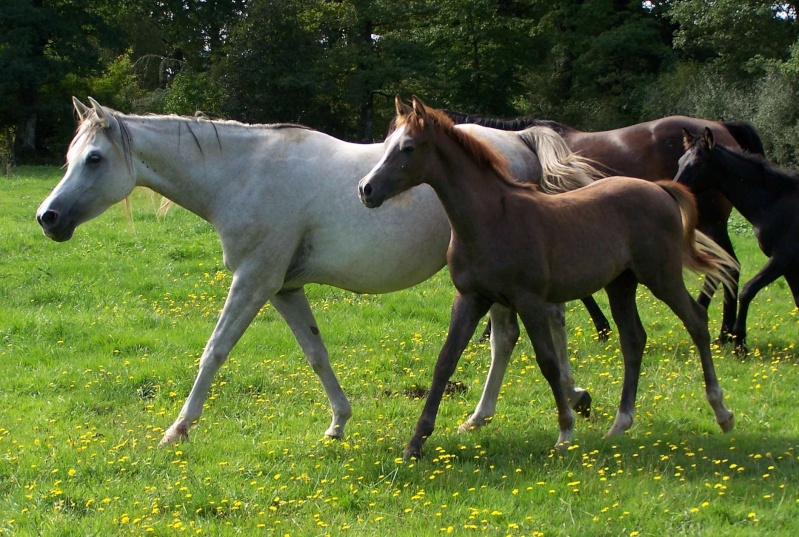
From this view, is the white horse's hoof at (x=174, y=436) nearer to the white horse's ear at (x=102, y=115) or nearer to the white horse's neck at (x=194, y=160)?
the white horse's neck at (x=194, y=160)

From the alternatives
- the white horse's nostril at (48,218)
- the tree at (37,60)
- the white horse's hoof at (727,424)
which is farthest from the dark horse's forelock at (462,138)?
the tree at (37,60)

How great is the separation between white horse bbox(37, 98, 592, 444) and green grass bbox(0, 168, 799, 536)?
0.57 m

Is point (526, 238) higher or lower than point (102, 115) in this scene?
lower

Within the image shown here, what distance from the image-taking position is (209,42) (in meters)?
44.3

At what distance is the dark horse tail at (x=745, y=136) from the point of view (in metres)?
9.66

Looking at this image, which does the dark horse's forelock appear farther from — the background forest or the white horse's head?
the background forest

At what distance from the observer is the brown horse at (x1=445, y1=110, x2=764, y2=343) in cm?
944

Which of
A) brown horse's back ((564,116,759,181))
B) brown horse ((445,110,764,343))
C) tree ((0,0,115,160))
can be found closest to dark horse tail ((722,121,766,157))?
brown horse ((445,110,764,343))

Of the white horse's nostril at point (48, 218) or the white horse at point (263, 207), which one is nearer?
the white horse's nostril at point (48, 218)

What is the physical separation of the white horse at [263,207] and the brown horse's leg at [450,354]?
789mm

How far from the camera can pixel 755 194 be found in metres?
8.62

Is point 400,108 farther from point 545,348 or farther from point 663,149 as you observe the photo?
point 663,149

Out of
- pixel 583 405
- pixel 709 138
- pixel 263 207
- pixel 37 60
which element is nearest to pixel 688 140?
pixel 709 138

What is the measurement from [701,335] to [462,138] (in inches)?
86.2
